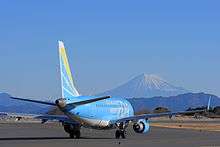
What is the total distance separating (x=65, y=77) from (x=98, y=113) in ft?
14.5

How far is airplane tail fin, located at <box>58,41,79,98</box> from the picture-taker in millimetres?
53250

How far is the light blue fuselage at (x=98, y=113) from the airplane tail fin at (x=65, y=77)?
48.8 inches

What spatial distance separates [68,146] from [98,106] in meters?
→ 15.1

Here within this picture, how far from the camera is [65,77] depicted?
179ft

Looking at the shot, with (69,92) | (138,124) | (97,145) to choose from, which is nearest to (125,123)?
(138,124)

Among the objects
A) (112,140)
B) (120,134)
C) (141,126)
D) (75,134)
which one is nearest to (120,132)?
(120,134)

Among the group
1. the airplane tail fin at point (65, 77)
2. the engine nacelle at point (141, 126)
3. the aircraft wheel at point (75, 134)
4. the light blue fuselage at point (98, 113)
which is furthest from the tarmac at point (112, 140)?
the airplane tail fin at point (65, 77)

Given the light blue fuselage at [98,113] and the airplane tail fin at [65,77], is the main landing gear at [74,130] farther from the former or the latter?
the airplane tail fin at [65,77]

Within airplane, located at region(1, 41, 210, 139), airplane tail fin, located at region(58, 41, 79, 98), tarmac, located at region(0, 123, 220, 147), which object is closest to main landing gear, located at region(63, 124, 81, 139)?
airplane, located at region(1, 41, 210, 139)

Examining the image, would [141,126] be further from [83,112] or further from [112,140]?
[112,140]

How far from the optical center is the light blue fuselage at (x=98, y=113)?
53281mm

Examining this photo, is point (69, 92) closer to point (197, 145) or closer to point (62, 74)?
point (62, 74)

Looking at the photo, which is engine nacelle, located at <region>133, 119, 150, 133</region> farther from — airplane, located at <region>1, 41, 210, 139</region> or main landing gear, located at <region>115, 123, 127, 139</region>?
main landing gear, located at <region>115, 123, 127, 139</region>

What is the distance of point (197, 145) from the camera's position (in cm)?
4106
